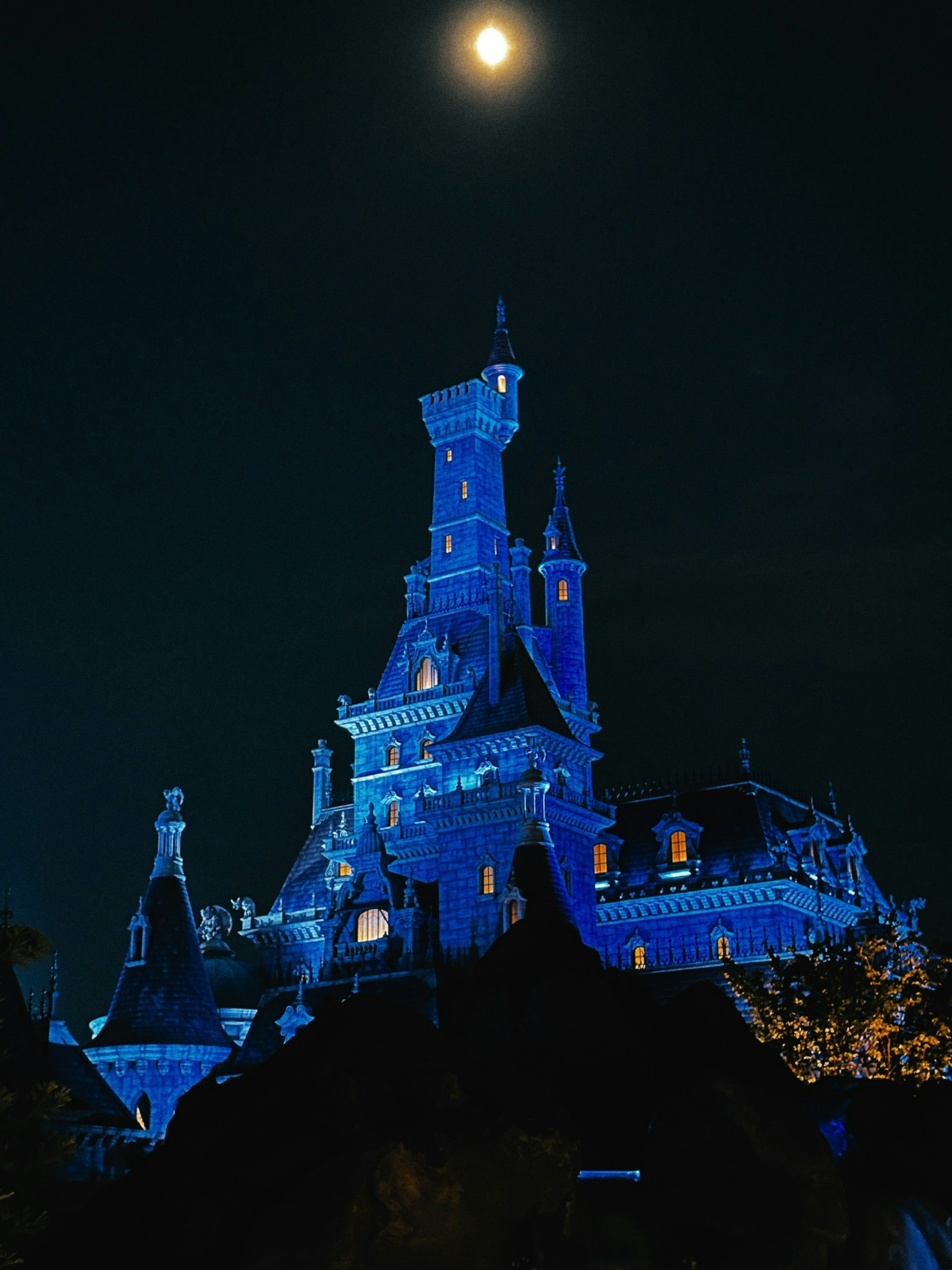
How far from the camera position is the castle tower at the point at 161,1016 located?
48.6 meters

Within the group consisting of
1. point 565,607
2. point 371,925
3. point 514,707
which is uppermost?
point 565,607

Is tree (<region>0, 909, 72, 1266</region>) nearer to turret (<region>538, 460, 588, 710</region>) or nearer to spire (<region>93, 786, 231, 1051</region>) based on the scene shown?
spire (<region>93, 786, 231, 1051</region>)

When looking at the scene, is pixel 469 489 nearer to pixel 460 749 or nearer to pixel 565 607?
pixel 565 607

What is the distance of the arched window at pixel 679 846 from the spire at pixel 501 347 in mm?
23522

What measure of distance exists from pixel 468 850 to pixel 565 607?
1625 centimetres

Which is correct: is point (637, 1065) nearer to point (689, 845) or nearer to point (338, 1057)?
point (338, 1057)

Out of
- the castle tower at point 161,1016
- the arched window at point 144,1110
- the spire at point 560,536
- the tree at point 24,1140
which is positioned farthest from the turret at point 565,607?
the tree at point 24,1140

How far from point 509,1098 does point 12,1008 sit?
50.1ft

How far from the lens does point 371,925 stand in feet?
180

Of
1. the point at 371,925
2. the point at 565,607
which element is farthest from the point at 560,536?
the point at 371,925

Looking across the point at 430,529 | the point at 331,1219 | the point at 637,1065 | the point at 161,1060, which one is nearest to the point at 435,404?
the point at 430,529

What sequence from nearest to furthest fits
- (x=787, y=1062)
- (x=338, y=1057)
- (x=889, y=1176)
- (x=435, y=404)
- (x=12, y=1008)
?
(x=338, y=1057) → (x=889, y=1176) → (x=12, y=1008) → (x=787, y=1062) → (x=435, y=404)

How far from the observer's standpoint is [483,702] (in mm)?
56781

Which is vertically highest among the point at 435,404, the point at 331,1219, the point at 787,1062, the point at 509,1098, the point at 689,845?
the point at 435,404
